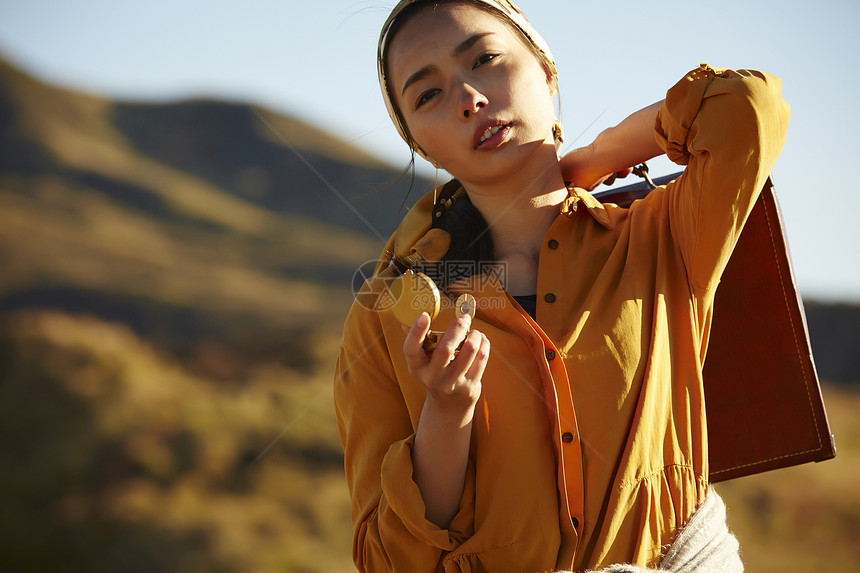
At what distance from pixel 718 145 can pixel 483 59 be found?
0.56m

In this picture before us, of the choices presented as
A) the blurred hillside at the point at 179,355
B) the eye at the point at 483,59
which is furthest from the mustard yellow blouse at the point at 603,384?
the blurred hillside at the point at 179,355

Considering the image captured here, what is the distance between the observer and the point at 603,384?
1.52 metres

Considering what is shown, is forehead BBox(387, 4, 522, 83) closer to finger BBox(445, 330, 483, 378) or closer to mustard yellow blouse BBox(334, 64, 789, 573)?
mustard yellow blouse BBox(334, 64, 789, 573)

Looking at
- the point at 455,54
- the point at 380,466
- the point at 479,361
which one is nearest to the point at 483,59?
the point at 455,54

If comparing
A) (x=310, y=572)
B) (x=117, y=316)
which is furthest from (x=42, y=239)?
(x=310, y=572)

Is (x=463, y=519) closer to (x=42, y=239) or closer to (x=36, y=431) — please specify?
(x=36, y=431)

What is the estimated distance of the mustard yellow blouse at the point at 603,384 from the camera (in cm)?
146

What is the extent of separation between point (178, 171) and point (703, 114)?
13.7 meters

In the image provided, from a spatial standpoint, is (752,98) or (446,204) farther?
(446,204)

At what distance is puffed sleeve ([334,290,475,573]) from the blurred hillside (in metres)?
3.00

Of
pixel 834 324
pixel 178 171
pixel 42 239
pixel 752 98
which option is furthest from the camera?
pixel 178 171

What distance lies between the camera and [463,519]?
1.57 m

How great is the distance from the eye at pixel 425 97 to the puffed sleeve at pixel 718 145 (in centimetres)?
51

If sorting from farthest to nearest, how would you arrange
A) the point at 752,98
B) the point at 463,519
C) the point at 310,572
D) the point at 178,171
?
the point at 178,171 → the point at 310,572 → the point at 463,519 → the point at 752,98
